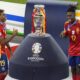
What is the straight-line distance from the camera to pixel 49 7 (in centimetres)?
1050

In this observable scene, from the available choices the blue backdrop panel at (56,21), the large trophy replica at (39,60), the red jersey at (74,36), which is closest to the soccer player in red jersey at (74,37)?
the red jersey at (74,36)

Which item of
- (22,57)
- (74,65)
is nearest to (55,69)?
(22,57)

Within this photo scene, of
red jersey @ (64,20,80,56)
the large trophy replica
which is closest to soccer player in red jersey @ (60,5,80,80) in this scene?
red jersey @ (64,20,80,56)

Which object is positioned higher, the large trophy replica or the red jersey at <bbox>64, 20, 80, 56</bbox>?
the large trophy replica

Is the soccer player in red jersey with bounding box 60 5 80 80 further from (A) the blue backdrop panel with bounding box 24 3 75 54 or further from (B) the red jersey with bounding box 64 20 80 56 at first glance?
(A) the blue backdrop panel with bounding box 24 3 75 54

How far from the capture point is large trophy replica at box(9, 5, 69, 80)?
466 cm

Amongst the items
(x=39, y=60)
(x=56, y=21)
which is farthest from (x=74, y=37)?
(x=39, y=60)

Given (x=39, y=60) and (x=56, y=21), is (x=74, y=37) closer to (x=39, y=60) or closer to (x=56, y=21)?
(x=56, y=21)

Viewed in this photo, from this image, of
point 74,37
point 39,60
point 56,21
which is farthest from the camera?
point 56,21

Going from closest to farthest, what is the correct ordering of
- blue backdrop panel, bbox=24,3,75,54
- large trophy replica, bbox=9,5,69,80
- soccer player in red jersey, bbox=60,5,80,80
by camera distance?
large trophy replica, bbox=9,5,69,80 < soccer player in red jersey, bbox=60,5,80,80 < blue backdrop panel, bbox=24,3,75,54

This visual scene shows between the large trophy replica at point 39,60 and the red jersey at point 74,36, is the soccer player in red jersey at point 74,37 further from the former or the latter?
the large trophy replica at point 39,60

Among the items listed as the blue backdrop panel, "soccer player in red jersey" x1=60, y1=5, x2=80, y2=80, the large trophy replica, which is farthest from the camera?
the blue backdrop panel

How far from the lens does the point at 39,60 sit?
15.4 ft

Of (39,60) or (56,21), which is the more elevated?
(39,60)
